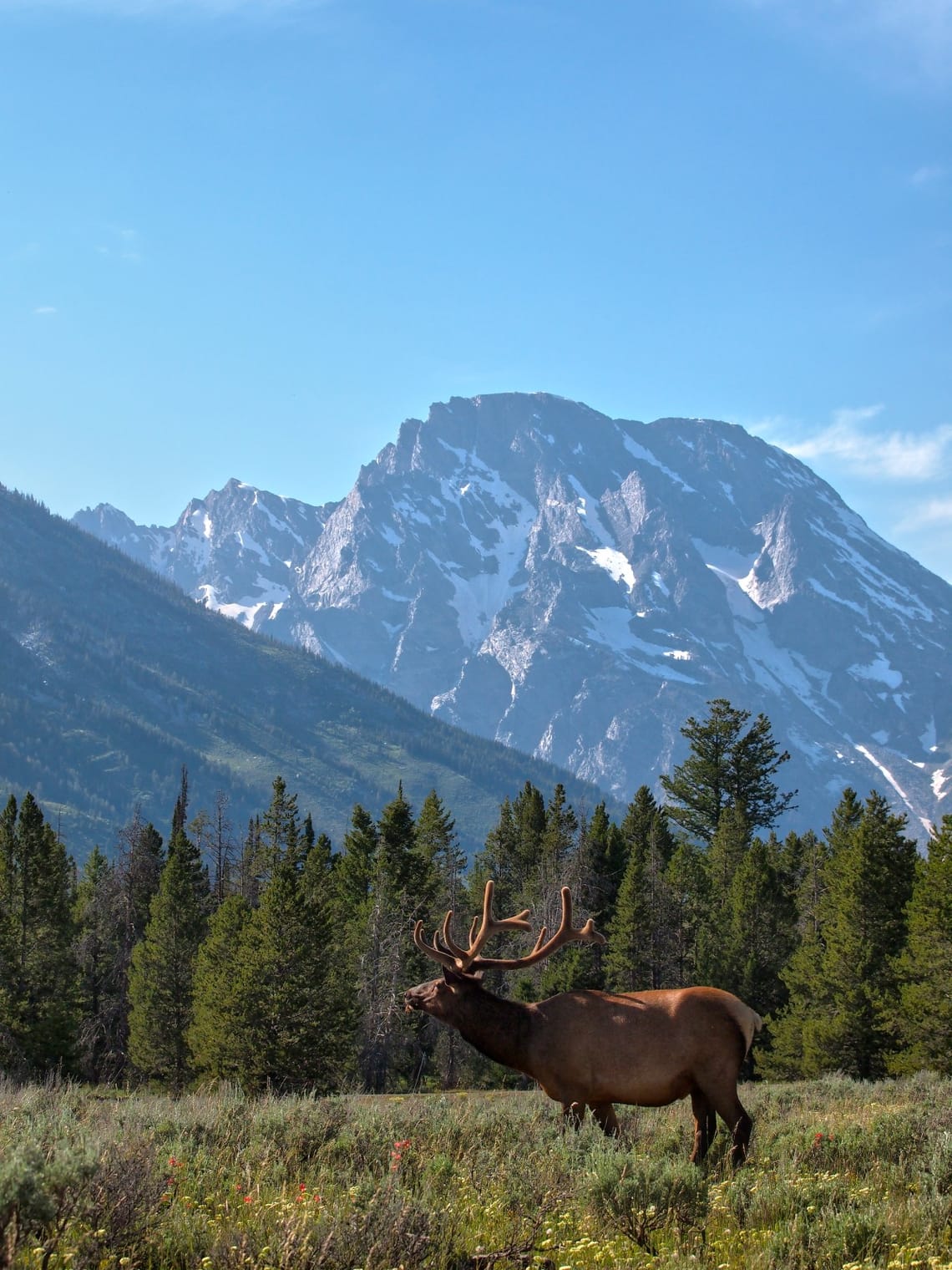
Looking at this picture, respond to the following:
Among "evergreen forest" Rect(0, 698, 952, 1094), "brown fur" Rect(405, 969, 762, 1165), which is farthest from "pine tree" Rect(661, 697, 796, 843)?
"brown fur" Rect(405, 969, 762, 1165)

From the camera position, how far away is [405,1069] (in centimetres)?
6331

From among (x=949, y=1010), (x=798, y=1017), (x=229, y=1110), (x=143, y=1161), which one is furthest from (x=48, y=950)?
(x=143, y=1161)

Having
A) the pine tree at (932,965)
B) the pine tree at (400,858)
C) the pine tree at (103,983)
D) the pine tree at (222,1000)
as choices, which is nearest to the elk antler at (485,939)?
the pine tree at (932,965)

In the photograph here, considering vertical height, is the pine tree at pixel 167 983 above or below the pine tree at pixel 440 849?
below

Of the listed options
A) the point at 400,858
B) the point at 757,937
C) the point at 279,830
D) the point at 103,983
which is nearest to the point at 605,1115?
the point at 757,937

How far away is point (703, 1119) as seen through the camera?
11.4m

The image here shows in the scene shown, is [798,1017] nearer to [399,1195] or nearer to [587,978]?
[587,978]

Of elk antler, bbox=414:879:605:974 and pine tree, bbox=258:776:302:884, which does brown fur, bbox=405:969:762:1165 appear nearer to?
elk antler, bbox=414:879:605:974

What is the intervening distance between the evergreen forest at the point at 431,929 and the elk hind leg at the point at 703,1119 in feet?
68.1

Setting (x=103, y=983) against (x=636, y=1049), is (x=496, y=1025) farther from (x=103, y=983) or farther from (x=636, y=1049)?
(x=103, y=983)

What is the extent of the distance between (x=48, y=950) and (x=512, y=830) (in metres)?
34.1

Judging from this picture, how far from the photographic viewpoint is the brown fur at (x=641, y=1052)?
11.3 meters

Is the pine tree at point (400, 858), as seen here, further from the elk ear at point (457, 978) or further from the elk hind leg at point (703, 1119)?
the elk hind leg at point (703, 1119)

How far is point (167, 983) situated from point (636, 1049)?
48.4 metres
